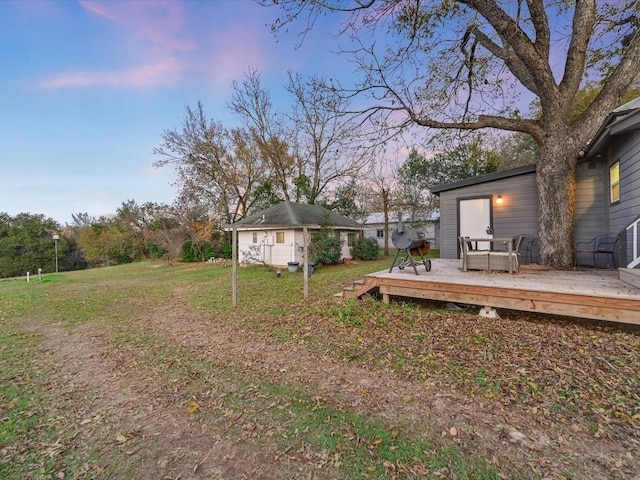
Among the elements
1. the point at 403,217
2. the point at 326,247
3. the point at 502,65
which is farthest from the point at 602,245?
the point at 403,217

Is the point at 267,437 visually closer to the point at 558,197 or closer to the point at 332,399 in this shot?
the point at 332,399

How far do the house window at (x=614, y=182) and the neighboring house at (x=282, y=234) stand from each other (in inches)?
359

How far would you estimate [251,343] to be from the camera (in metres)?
4.19

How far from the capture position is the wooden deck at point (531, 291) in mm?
3518

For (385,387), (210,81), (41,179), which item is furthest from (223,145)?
(385,387)

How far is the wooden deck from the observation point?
3.52 m

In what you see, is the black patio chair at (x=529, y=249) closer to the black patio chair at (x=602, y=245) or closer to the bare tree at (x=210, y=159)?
the black patio chair at (x=602, y=245)

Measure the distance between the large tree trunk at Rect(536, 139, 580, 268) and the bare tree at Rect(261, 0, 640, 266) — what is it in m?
0.02

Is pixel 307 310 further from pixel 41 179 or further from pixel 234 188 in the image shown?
pixel 41 179

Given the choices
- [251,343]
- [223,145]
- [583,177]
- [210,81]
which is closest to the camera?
[251,343]

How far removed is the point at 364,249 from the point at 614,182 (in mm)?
10226

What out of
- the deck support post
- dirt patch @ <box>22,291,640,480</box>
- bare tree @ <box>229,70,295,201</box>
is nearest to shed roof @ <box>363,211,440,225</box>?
bare tree @ <box>229,70,295,201</box>

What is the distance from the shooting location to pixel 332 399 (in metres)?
2.66

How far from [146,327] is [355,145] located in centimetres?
697
